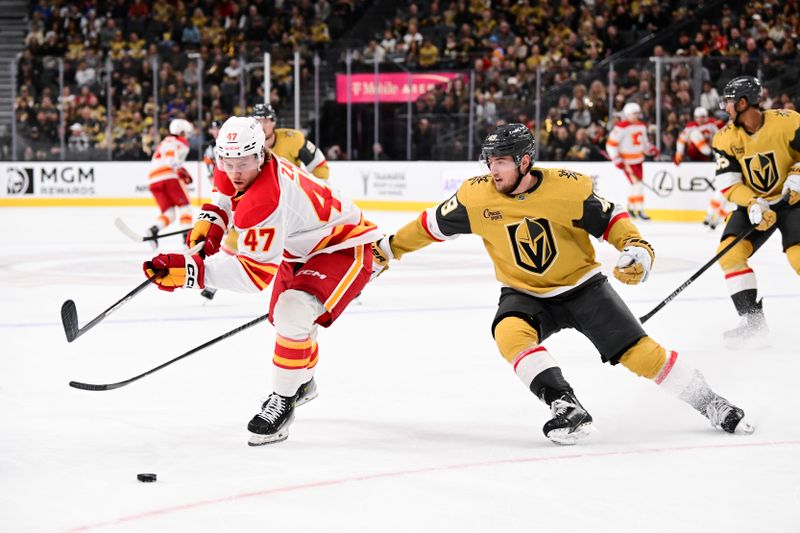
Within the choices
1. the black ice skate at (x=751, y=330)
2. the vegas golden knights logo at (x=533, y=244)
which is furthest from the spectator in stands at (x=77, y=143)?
the vegas golden knights logo at (x=533, y=244)

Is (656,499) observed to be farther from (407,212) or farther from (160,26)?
(160,26)

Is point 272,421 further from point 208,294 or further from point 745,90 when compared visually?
point 208,294

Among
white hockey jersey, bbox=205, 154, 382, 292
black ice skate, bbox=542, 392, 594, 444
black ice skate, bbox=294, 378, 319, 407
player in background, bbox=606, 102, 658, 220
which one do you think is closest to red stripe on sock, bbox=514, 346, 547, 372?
black ice skate, bbox=542, 392, 594, 444

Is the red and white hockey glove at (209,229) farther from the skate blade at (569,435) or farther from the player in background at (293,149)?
the player in background at (293,149)

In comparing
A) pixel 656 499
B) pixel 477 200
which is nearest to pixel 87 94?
pixel 477 200

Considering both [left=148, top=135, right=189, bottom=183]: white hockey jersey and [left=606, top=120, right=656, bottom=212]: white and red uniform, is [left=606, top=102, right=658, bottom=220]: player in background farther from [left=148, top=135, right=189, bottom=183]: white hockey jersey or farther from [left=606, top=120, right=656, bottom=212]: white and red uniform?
[left=148, top=135, right=189, bottom=183]: white hockey jersey

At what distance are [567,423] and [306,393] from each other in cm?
108

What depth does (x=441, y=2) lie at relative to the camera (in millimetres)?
19375

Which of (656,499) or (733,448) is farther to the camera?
(733,448)

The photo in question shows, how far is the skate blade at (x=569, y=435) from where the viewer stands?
11.6ft

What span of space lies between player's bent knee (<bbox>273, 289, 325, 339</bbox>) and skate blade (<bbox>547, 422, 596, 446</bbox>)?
840 mm

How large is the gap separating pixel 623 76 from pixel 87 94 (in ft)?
24.8

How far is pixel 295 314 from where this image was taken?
3703 millimetres

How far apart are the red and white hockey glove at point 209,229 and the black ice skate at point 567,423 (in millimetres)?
1279
